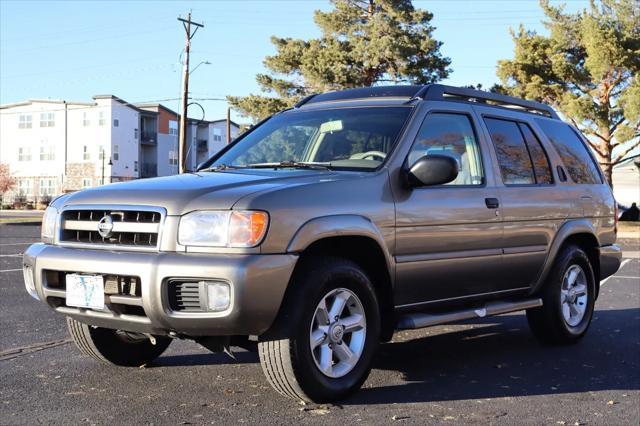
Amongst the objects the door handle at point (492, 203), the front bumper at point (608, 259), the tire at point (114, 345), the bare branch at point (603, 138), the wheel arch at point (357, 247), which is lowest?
the tire at point (114, 345)

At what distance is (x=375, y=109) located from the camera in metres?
5.54

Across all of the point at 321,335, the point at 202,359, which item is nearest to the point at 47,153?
the point at 202,359

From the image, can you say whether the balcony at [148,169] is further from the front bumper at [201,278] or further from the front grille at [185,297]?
the front grille at [185,297]

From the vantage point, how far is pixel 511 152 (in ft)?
20.3

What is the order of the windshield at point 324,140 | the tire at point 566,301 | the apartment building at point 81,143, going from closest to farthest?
the windshield at point 324,140, the tire at point 566,301, the apartment building at point 81,143

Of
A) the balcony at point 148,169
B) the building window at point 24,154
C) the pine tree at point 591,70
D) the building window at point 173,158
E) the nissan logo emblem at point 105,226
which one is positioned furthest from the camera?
the building window at point 173,158

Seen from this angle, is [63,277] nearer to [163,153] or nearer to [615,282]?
[615,282]

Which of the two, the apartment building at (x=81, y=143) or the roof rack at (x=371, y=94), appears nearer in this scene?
the roof rack at (x=371, y=94)

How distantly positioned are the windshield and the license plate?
1533 millimetres

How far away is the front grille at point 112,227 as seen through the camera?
4.21 m

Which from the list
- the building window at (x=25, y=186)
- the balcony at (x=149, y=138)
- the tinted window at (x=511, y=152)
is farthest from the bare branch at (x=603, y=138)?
the building window at (x=25, y=186)

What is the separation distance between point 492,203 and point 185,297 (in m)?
2.60

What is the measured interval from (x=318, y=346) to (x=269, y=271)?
0.68m

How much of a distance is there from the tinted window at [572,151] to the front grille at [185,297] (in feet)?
13.1
